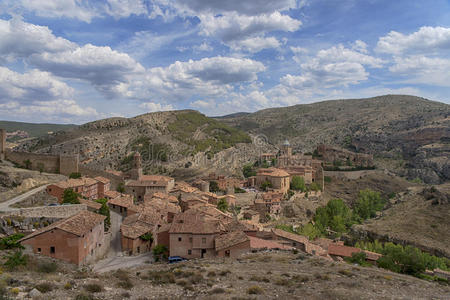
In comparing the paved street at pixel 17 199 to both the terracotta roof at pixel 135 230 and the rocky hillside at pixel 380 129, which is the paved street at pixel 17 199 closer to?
the terracotta roof at pixel 135 230

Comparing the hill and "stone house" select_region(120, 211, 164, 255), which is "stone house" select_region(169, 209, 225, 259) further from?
the hill

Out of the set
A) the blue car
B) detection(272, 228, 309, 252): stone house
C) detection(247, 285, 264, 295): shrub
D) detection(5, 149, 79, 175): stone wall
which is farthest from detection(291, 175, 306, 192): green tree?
detection(247, 285, 264, 295): shrub

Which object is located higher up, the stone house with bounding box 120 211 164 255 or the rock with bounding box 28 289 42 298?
the rock with bounding box 28 289 42 298

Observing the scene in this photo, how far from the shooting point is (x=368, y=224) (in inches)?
→ 1848

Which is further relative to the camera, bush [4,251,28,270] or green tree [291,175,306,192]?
green tree [291,175,306,192]

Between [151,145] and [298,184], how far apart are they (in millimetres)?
39013

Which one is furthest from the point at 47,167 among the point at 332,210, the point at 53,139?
the point at 53,139

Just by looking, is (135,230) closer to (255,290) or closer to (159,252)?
(159,252)

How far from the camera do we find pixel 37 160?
117 feet

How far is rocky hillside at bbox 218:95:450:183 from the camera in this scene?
8806cm

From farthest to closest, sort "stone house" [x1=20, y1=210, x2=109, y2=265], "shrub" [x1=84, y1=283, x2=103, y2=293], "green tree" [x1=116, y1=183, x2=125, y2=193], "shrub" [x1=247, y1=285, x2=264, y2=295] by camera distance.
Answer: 1. "green tree" [x1=116, y1=183, x2=125, y2=193]
2. "stone house" [x1=20, y1=210, x2=109, y2=265]
3. "shrub" [x1=247, y1=285, x2=264, y2=295]
4. "shrub" [x1=84, y1=283, x2=103, y2=293]

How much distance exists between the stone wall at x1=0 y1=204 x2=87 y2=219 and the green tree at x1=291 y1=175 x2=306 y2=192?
4450 cm

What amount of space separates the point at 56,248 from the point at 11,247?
2.11 metres

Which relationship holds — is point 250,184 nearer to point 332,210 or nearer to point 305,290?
point 332,210
